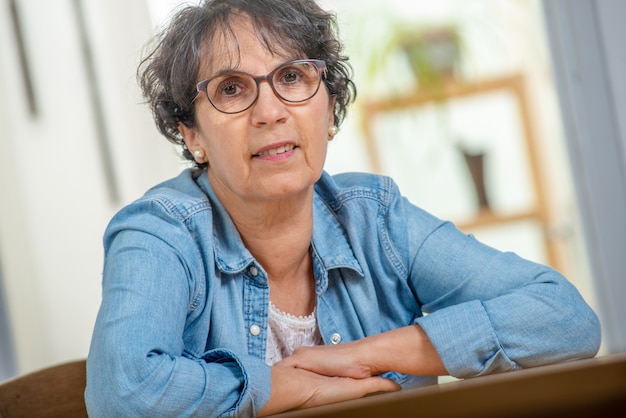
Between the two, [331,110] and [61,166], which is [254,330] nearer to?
[331,110]

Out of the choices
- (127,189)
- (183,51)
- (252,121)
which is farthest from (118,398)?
(127,189)

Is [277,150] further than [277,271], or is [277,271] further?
[277,271]

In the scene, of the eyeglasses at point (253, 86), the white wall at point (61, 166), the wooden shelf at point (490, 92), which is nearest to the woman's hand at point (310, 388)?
the eyeglasses at point (253, 86)

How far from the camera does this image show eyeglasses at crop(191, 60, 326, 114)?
1.16m

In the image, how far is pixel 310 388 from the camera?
3.53 ft

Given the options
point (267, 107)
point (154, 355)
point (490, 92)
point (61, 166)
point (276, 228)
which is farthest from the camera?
point (490, 92)

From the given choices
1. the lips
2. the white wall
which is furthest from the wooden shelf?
the lips

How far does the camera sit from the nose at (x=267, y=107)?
1142 millimetres

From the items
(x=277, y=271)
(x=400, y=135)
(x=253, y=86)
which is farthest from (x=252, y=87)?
(x=400, y=135)

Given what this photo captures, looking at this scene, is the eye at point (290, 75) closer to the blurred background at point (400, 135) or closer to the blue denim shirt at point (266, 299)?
the blue denim shirt at point (266, 299)

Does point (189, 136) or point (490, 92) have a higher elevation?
point (189, 136)

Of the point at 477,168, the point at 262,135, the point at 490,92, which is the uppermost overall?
the point at 262,135

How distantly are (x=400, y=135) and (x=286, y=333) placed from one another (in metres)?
2.36

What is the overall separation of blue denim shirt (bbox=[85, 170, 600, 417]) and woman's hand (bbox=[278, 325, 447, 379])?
0.03m
